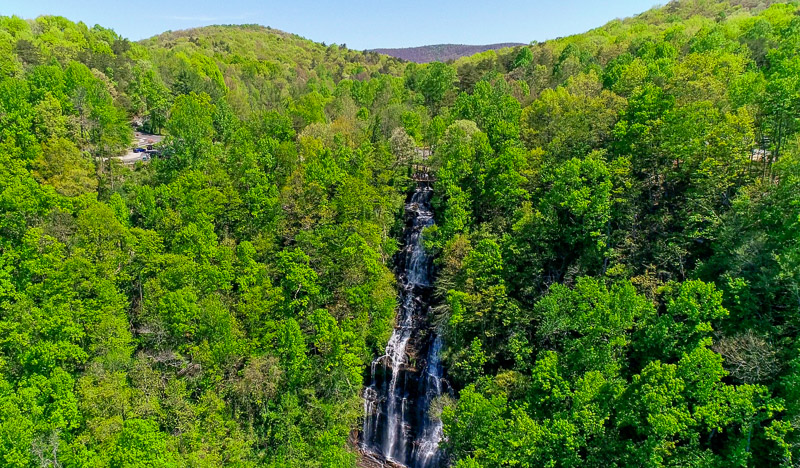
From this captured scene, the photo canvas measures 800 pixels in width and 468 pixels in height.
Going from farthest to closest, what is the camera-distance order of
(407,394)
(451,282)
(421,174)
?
(421,174) → (407,394) → (451,282)

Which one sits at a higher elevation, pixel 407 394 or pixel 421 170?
pixel 421 170

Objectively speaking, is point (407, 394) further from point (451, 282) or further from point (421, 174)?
point (421, 174)

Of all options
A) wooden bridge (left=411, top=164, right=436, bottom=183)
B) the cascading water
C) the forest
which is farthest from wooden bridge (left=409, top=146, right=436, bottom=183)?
the cascading water

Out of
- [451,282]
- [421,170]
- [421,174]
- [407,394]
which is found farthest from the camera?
[421,170]

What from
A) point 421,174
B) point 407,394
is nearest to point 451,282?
point 407,394

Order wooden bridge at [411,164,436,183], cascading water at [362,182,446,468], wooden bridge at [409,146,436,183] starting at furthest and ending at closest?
1. wooden bridge at [411,164,436,183]
2. wooden bridge at [409,146,436,183]
3. cascading water at [362,182,446,468]

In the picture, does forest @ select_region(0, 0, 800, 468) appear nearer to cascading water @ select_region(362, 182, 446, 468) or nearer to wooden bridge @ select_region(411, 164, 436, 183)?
cascading water @ select_region(362, 182, 446, 468)
